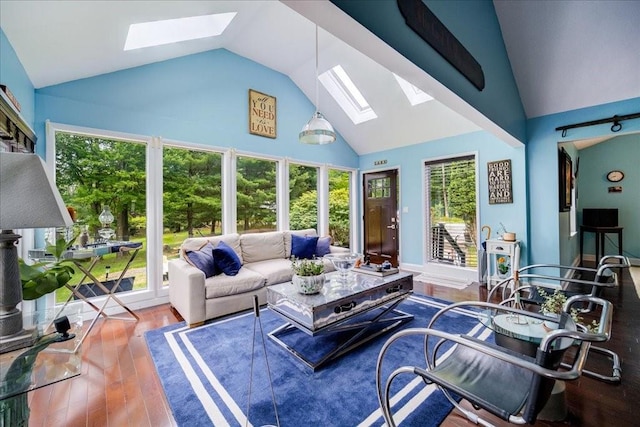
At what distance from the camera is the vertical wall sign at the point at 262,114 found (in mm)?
4617

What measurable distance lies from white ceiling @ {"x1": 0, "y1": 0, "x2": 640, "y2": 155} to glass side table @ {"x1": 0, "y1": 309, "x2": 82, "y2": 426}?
6.36 feet

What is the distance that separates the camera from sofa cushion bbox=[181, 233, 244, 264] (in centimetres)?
348

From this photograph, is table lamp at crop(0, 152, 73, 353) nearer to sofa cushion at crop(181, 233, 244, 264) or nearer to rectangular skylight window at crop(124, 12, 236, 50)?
sofa cushion at crop(181, 233, 244, 264)

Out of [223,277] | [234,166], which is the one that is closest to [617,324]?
[223,277]

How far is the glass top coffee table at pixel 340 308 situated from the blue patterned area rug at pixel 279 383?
9 cm

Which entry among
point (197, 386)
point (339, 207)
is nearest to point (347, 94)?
point (339, 207)

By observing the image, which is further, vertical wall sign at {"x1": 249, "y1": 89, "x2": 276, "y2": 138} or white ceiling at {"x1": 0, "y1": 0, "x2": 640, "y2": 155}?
vertical wall sign at {"x1": 249, "y1": 89, "x2": 276, "y2": 138}

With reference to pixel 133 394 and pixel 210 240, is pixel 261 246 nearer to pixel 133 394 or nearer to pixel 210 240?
Answer: pixel 210 240

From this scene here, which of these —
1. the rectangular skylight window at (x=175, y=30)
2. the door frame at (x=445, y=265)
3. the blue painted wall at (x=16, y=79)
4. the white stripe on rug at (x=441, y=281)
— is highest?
the rectangular skylight window at (x=175, y=30)

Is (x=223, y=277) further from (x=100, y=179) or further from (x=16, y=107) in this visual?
(x=16, y=107)

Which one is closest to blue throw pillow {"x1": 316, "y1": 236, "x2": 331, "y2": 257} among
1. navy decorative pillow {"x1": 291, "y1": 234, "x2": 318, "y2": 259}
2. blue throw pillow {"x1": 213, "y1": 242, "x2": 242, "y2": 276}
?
navy decorative pillow {"x1": 291, "y1": 234, "x2": 318, "y2": 259}

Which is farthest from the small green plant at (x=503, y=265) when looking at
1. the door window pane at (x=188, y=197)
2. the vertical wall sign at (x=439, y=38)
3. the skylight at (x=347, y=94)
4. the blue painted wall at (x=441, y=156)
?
the door window pane at (x=188, y=197)

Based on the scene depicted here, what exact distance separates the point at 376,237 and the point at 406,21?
489cm

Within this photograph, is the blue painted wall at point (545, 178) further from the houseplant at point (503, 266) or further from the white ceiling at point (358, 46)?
the houseplant at point (503, 266)
